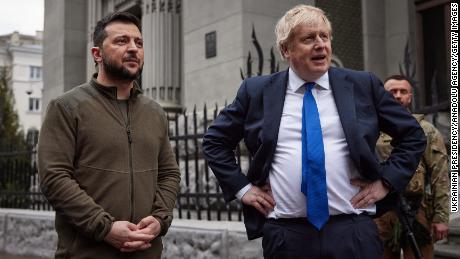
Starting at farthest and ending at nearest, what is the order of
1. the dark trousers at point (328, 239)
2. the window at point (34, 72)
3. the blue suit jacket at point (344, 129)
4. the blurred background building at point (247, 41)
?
1. the window at point (34, 72)
2. the blurred background building at point (247, 41)
3. the blue suit jacket at point (344, 129)
4. the dark trousers at point (328, 239)

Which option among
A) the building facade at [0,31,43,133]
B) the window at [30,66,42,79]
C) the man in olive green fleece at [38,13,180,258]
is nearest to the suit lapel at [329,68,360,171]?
the man in olive green fleece at [38,13,180,258]

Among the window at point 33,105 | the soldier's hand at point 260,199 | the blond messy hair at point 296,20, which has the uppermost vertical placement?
the window at point 33,105

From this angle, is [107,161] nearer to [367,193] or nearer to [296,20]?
[296,20]

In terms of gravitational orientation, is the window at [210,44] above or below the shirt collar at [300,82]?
above

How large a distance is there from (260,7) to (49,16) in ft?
29.0

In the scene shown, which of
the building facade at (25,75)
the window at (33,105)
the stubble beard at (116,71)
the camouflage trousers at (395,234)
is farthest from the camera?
the window at (33,105)

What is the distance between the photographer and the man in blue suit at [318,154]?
2.32m

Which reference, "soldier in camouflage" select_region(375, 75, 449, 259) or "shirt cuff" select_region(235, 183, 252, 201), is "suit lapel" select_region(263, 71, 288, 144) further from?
"soldier in camouflage" select_region(375, 75, 449, 259)

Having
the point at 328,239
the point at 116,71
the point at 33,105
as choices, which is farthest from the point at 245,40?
the point at 33,105

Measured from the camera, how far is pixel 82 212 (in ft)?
8.13

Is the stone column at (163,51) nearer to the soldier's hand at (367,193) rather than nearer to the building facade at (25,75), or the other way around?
the soldier's hand at (367,193)

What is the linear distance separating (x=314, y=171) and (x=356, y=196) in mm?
247

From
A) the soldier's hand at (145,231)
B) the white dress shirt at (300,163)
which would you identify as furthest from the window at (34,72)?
the white dress shirt at (300,163)

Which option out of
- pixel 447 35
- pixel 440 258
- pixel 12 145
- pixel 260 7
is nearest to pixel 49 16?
pixel 12 145
